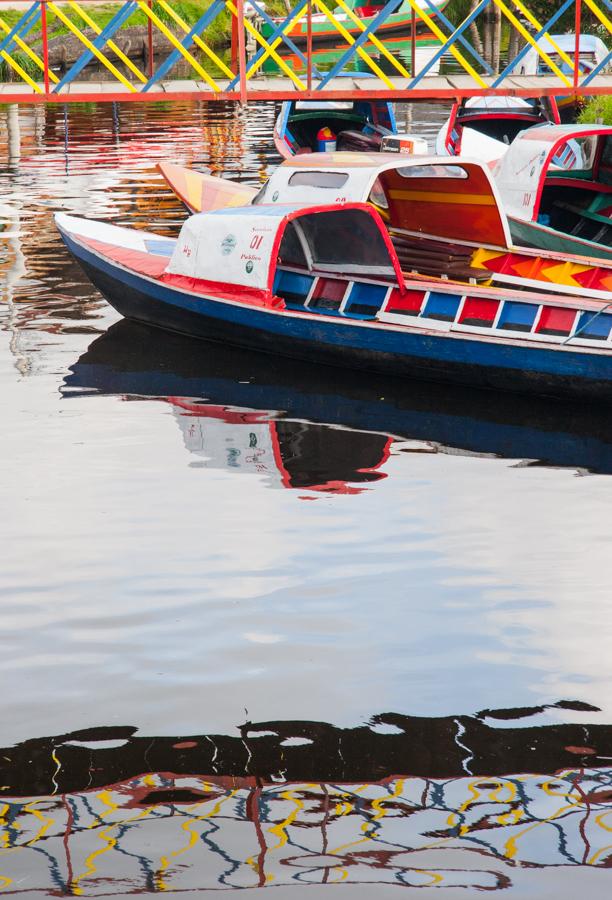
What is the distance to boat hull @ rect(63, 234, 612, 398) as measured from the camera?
1168 cm

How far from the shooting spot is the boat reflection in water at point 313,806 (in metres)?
5.23

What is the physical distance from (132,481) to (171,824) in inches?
183

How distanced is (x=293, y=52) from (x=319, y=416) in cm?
1947

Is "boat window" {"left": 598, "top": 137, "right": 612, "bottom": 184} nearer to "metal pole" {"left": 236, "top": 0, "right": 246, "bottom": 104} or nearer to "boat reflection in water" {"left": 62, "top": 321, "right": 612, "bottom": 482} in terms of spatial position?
"boat reflection in water" {"left": 62, "top": 321, "right": 612, "bottom": 482}

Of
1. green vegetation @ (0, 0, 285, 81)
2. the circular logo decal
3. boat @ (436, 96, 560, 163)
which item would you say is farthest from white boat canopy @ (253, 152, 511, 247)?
green vegetation @ (0, 0, 285, 81)

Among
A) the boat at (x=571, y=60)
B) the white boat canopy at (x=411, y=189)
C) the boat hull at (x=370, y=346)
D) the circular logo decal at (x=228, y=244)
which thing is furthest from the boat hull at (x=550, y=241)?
the boat at (x=571, y=60)

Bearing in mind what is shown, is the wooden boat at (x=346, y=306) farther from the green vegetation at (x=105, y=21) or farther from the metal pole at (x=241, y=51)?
the green vegetation at (x=105, y=21)

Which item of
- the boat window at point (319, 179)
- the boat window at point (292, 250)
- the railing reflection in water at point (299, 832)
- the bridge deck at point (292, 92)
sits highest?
the bridge deck at point (292, 92)

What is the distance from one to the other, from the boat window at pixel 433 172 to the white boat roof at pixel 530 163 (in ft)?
4.58

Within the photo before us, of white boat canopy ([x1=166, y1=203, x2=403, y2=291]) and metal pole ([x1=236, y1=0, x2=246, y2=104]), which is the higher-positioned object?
metal pole ([x1=236, y1=0, x2=246, y2=104])

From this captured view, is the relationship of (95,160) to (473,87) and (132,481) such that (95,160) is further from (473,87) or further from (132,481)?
(132,481)

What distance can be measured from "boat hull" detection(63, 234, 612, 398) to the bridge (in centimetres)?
635

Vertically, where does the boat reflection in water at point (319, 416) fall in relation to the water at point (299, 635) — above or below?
above

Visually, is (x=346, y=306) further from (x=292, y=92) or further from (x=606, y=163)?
(x=292, y=92)
